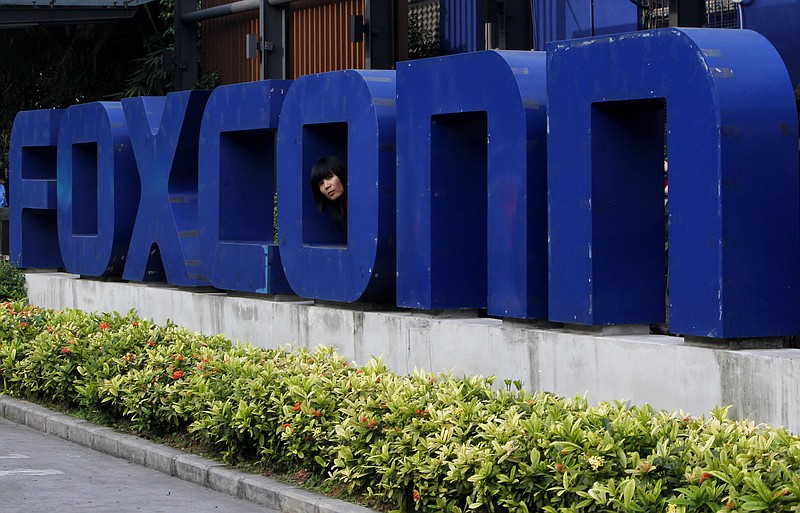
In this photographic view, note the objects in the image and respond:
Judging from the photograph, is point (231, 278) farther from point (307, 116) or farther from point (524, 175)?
point (524, 175)

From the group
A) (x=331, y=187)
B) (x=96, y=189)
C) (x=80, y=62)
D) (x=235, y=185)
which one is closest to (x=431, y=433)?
(x=331, y=187)

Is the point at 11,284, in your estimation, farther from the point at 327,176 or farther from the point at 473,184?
the point at 473,184

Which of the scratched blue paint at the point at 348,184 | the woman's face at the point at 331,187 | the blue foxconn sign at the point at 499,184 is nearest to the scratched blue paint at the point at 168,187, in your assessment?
the blue foxconn sign at the point at 499,184

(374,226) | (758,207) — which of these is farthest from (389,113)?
(758,207)

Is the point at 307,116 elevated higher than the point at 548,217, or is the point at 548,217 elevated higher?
the point at 307,116

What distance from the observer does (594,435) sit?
6.27 metres

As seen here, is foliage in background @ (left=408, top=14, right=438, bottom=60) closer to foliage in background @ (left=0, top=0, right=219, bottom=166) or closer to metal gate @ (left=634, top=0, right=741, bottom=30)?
metal gate @ (left=634, top=0, right=741, bottom=30)

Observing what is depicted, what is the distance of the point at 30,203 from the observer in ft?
50.3

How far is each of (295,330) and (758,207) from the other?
448cm

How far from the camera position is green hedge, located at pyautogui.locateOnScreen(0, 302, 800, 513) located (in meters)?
5.80

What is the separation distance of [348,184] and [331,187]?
1.05ft

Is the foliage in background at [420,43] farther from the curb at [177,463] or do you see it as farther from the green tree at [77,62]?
the green tree at [77,62]

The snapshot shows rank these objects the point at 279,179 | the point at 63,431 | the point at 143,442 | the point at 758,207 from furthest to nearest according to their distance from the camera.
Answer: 1. the point at 279,179
2. the point at 63,431
3. the point at 143,442
4. the point at 758,207

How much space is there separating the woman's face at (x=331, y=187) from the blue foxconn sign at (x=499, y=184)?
0.28 meters
